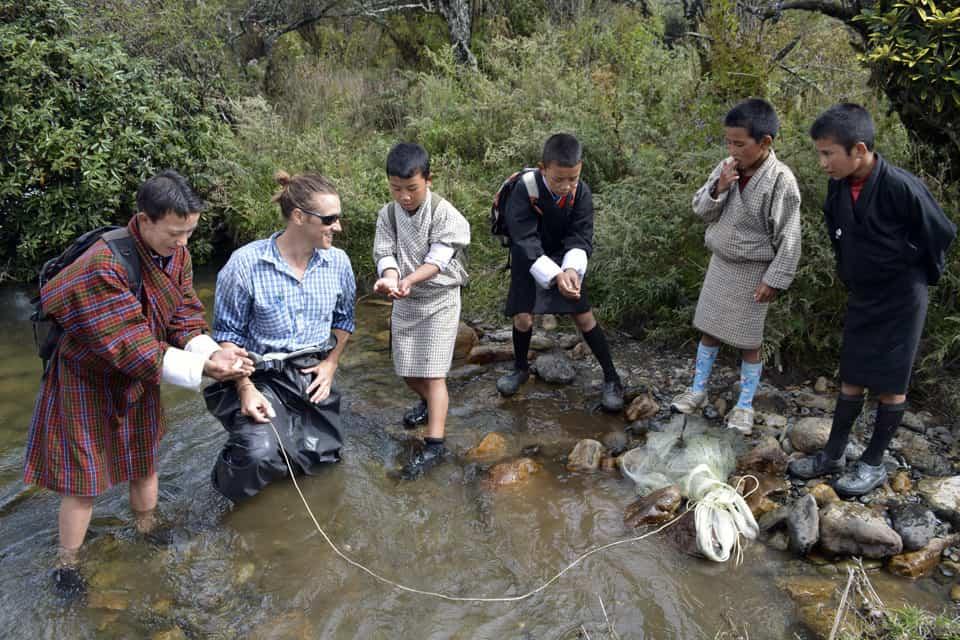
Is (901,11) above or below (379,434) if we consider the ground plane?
above

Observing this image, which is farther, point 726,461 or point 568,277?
point 568,277

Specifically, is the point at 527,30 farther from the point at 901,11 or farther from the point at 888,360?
the point at 888,360

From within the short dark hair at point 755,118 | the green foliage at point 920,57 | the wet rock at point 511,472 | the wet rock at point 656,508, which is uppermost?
the green foliage at point 920,57

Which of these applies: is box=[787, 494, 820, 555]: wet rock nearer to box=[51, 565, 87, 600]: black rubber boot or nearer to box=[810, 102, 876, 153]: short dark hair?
box=[810, 102, 876, 153]: short dark hair

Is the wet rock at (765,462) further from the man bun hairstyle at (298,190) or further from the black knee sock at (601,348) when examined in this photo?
the man bun hairstyle at (298,190)

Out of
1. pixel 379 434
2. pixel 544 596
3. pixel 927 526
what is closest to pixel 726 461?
pixel 927 526

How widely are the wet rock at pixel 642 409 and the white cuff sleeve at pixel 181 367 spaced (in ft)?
8.48

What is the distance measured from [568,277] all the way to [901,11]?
228cm

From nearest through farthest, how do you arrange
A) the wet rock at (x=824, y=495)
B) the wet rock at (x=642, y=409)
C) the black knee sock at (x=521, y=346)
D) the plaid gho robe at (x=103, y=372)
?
1. the plaid gho robe at (x=103, y=372)
2. the wet rock at (x=824, y=495)
3. the wet rock at (x=642, y=409)
4. the black knee sock at (x=521, y=346)

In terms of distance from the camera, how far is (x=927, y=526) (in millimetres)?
3047

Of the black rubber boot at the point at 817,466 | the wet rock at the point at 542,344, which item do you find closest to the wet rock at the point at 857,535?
the black rubber boot at the point at 817,466

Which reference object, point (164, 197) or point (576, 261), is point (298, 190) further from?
point (576, 261)

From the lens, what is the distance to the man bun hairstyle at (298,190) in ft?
10.5

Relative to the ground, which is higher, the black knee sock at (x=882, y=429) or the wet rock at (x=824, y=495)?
the black knee sock at (x=882, y=429)
